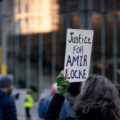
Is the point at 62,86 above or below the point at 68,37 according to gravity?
below

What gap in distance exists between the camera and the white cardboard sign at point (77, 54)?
120 inches

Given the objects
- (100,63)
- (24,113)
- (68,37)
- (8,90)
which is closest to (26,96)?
(24,113)

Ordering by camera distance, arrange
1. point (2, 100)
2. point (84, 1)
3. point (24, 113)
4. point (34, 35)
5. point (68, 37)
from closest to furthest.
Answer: point (68, 37) → point (2, 100) → point (24, 113) → point (84, 1) → point (34, 35)

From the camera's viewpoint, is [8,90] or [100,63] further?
[100,63]

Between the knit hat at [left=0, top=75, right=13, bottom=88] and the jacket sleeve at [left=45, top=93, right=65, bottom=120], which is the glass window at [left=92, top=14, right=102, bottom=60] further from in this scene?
the jacket sleeve at [left=45, top=93, right=65, bottom=120]

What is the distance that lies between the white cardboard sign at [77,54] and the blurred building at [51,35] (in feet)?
80.4

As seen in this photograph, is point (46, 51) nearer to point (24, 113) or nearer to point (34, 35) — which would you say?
point (34, 35)

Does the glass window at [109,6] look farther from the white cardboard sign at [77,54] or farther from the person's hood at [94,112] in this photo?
the person's hood at [94,112]

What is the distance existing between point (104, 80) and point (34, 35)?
1078 inches

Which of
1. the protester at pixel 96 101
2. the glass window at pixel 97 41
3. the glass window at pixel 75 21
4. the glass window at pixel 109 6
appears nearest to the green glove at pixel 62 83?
the protester at pixel 96 101

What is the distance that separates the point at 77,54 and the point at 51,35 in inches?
1034

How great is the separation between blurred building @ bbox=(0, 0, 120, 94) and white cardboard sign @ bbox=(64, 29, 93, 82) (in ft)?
80.4

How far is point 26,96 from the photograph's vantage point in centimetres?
1795

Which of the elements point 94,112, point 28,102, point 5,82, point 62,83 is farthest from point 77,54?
point 28,102
